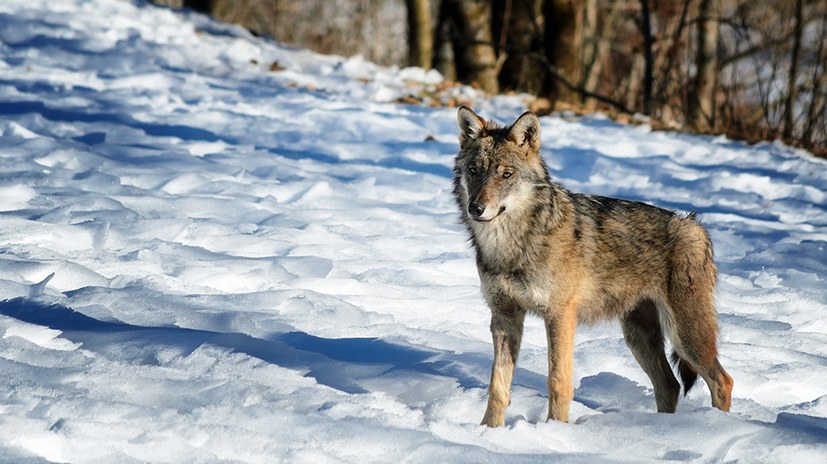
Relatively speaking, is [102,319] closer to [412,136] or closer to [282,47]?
[412,136]

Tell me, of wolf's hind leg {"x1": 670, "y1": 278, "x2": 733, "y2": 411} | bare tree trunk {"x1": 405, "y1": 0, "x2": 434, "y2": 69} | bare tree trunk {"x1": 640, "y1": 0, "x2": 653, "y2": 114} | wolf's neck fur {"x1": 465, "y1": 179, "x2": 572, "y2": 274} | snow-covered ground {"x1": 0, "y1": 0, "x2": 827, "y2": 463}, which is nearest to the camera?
snow-covered ground {"x1": 0, "y1": 0, "x2": 827, "y2": 463}

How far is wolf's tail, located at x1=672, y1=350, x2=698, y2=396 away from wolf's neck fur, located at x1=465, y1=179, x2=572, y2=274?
1.00 m

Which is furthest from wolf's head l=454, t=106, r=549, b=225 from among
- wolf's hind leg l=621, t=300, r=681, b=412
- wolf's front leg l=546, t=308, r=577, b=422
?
wolf's hind leg l=621, t=300, r=681, b=412

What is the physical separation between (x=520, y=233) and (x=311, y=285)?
212cm

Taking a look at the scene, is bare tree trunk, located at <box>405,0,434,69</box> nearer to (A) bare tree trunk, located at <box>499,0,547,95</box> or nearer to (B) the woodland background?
(B) the woodland background

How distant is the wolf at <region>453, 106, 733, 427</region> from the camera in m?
4.39

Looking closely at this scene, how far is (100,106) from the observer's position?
11.3 meters

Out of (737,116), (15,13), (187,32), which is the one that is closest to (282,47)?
(187,32)

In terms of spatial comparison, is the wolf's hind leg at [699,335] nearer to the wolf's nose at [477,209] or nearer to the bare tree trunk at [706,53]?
the wolf's nose at [477,209]

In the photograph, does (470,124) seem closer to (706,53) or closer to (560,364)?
(560,364)

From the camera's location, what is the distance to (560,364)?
14.3 ft

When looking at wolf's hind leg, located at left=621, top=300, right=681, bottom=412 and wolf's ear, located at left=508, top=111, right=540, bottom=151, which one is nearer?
wolf's ear, located at left=508, top=111, right=540, bottom=151

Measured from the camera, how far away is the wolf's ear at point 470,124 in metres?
4.77

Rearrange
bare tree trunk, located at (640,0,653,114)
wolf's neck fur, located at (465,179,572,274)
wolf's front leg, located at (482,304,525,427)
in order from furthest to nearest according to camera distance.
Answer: bare tree trunk, located at (640,0,653,114)
wolf's neck fur, located at (465,179,572,274)
wolf's front leg, located at (482,304,525,427)
